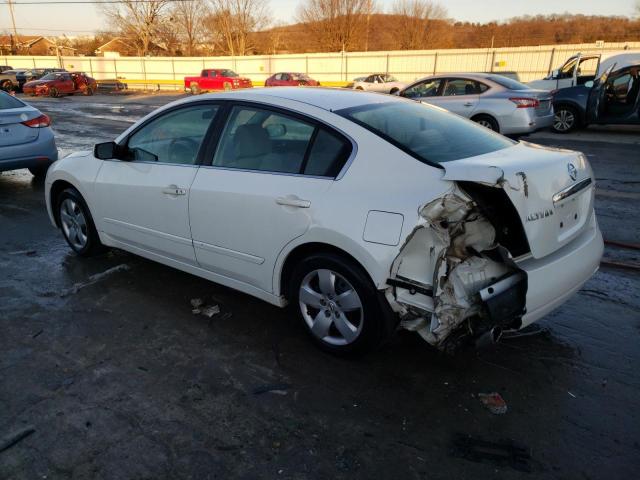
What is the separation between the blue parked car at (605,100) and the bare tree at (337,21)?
41.6 metres

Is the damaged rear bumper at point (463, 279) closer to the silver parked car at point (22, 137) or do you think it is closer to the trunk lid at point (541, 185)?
the trunk lid at point (541, 185)

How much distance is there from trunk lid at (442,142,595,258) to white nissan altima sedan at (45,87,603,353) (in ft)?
0.03

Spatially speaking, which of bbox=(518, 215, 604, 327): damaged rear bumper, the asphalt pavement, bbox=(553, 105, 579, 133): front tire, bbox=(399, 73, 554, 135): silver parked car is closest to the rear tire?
Result: bbox=(399, 73, 554, 135): silver parked car

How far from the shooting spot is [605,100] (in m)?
12.5

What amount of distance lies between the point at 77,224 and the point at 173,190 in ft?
5.61

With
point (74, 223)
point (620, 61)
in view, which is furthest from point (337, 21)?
point (74, 223)

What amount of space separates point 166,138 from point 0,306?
6.10 ft

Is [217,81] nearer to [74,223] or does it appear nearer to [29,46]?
[74,223]

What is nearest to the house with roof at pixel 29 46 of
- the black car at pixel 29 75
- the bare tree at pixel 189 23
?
the bare tree at pixel 189 23

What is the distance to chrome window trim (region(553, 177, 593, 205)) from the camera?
2.80m

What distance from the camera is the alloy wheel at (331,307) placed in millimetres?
2986

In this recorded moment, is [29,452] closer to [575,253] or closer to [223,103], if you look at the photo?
[223,103]

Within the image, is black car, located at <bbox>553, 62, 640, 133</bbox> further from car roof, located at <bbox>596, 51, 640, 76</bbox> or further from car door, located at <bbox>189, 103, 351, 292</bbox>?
car door, located at <bbox>189, 103, 351, 292</bbox>

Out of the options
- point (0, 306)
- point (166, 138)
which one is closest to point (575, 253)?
point (166, 138)
